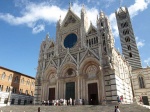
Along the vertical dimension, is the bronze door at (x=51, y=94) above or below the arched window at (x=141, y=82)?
below

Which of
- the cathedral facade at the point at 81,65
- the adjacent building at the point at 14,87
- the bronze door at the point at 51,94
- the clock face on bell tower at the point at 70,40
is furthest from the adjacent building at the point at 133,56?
the adjacent building at the point at 14,87

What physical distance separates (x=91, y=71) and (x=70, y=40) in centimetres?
847

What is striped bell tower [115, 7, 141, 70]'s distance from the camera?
109 ft

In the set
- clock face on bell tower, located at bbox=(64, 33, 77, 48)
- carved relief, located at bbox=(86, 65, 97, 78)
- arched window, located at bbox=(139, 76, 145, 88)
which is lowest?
arched window, located at bbox=(139, 76, 145, 88)

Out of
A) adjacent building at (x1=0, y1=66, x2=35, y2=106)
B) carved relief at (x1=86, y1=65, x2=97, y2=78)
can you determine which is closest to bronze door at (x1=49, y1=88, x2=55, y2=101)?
carved relief at (x1=86, y1=65, x2=97, y2=78)

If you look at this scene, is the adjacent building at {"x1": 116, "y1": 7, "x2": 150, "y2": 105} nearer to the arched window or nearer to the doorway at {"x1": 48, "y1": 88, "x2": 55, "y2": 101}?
the arched window

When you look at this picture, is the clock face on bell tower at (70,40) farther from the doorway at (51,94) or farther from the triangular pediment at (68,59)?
the doorway at (51,94)

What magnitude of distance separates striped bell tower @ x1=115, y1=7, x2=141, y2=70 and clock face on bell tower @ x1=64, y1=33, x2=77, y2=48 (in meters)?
14.7

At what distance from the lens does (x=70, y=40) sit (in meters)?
27.7

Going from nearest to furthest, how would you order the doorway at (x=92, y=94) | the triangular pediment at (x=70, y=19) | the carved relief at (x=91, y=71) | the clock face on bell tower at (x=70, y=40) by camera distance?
the doorway at (x=92, y=94) → the carved relief at (x=91, y=71) → the clock face on bell tower at (x=70, y=40) → the triangular pediment at (x=70, y=19)

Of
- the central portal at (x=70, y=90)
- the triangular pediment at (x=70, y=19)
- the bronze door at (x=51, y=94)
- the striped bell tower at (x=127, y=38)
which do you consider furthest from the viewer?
the striped bell tower at (x=127, y=38)

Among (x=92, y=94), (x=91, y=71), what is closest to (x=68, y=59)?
(x=91, y=71)

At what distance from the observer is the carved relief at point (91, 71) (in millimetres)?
22031

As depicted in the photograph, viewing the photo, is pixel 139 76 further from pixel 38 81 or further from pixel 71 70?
pixel 38 81
